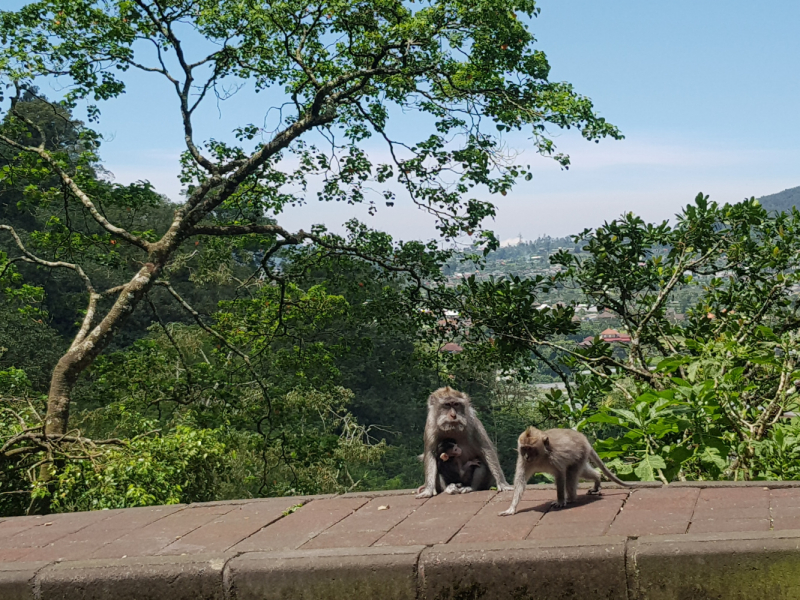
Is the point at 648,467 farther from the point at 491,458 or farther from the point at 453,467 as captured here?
the point at 453,467

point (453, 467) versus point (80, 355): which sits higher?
point (80, 355)

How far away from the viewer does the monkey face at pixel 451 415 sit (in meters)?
Answer: 5.68

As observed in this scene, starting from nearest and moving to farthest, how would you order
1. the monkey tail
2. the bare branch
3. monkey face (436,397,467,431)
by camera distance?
the monkey tail → monkey face (436,397,467,431) → the bare branch

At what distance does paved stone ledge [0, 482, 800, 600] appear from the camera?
3.57 metres

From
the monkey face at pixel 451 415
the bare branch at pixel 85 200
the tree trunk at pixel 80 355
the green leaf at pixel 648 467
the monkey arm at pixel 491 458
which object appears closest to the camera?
the green leaf at pixel 648 467

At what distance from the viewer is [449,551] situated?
3.96 metres

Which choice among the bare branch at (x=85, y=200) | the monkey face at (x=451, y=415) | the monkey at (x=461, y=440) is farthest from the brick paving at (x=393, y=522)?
the bare branch at (x=85, y=200)

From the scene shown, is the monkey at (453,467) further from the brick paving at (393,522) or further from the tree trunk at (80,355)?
the tree trunk at (80,355)

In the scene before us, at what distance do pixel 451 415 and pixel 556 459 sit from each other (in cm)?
118

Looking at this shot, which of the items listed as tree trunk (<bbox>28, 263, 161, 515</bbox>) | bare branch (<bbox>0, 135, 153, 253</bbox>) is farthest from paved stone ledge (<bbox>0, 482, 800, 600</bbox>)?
bare branch (<bbox>0, 135, 153, 253</bbox>)

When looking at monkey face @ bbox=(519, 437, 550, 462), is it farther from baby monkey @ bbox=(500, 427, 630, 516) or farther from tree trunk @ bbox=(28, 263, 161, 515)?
tree trunk @ bbox=(28, 263, 161, 515)

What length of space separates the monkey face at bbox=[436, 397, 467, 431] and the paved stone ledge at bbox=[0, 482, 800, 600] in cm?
53

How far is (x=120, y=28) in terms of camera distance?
38.4 ft

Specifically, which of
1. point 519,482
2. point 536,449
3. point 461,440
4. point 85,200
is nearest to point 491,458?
point 461,440
